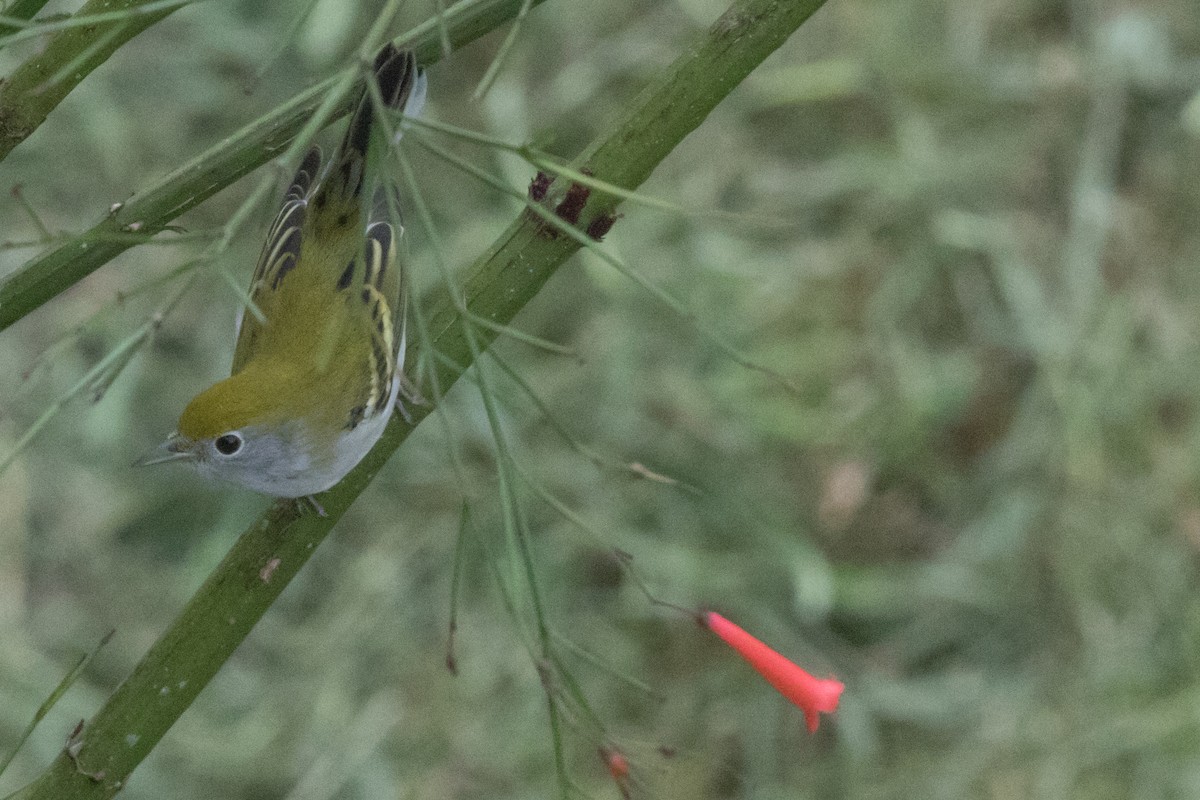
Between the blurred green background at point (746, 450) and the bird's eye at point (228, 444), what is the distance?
147 cm

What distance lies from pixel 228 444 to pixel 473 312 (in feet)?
→ 2.57

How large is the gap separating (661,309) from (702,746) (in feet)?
4.44

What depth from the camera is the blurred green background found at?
385 cm

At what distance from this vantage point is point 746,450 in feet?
13.8

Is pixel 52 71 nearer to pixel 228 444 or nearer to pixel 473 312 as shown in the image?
pixel 473 312

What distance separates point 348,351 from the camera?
2.34m

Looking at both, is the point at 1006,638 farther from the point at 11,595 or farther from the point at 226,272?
the point at 226,272

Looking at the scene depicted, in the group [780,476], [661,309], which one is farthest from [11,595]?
[780,476]

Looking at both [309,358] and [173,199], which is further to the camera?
[309,358]

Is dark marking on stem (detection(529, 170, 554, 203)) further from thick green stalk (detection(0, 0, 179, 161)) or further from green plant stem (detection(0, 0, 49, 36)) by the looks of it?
green plant stem (detection(0, 0, 49, 36))

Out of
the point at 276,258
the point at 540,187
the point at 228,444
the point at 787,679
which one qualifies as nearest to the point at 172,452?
the point at 228,444

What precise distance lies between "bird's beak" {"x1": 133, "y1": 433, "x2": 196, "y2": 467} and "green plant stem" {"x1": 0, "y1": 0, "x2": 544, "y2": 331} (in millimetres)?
658

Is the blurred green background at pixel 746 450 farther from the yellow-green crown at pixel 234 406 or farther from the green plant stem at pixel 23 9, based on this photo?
the green plant stem at pixel 23 9

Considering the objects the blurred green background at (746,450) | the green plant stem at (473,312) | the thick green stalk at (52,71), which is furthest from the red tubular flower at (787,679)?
the blurred green background at (746,450)
